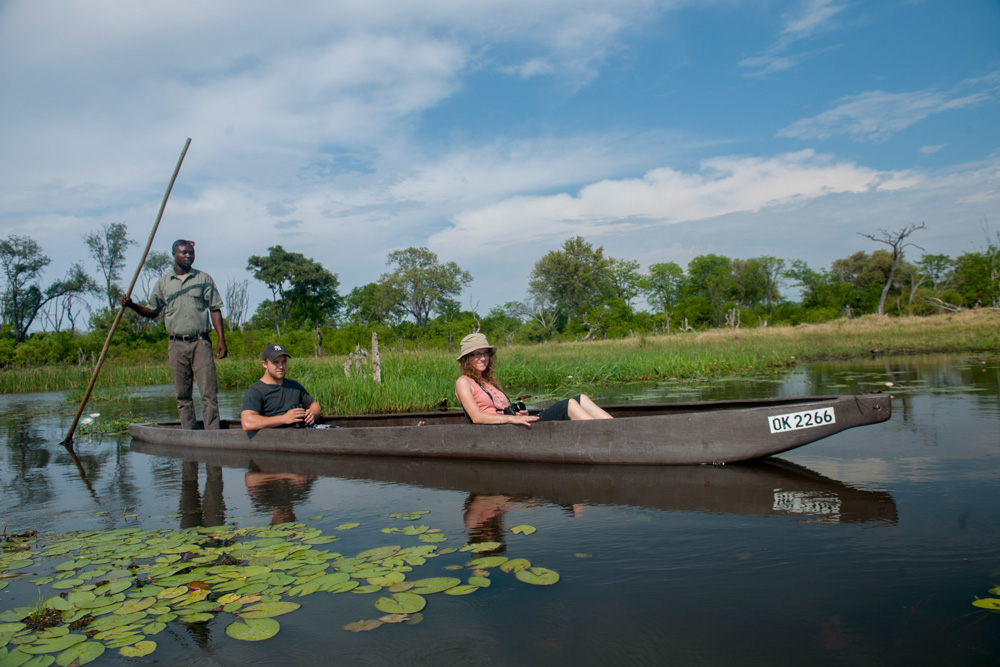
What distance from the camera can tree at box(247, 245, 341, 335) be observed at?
49.5 meters

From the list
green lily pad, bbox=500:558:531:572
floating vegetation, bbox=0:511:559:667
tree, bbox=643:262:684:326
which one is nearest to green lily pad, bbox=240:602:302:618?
floating vegetation, bbox=0:511:559:667

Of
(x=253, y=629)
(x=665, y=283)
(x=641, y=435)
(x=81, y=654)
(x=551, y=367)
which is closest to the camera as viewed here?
(x=81, y=654)

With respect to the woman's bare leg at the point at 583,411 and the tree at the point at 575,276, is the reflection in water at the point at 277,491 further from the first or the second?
the tree at the point at 575,276

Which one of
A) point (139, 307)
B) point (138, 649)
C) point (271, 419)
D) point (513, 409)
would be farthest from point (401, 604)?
point (139, 307)

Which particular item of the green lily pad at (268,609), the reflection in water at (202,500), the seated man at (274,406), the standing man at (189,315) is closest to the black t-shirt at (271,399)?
the seated man at (274,406)

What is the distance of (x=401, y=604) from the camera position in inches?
97.9

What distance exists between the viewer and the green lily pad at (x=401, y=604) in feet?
8.01

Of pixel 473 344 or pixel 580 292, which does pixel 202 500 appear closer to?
pixel 473 344

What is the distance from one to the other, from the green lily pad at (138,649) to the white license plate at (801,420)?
3.86 metres

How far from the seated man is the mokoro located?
153 millimetres

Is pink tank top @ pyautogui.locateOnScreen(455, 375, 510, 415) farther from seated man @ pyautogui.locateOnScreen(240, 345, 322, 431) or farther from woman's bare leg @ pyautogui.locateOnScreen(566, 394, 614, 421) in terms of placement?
seated man @ pyautogui.locateOnScreen(240, 345, 322, 431)

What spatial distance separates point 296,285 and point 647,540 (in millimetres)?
51173

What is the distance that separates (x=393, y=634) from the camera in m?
2.28

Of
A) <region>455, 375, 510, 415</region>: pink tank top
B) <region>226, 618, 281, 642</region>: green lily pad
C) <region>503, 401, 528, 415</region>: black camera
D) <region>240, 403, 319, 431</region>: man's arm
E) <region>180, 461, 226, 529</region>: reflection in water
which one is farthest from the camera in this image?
<region>240, 403, 319, 431</region>: man's arm
